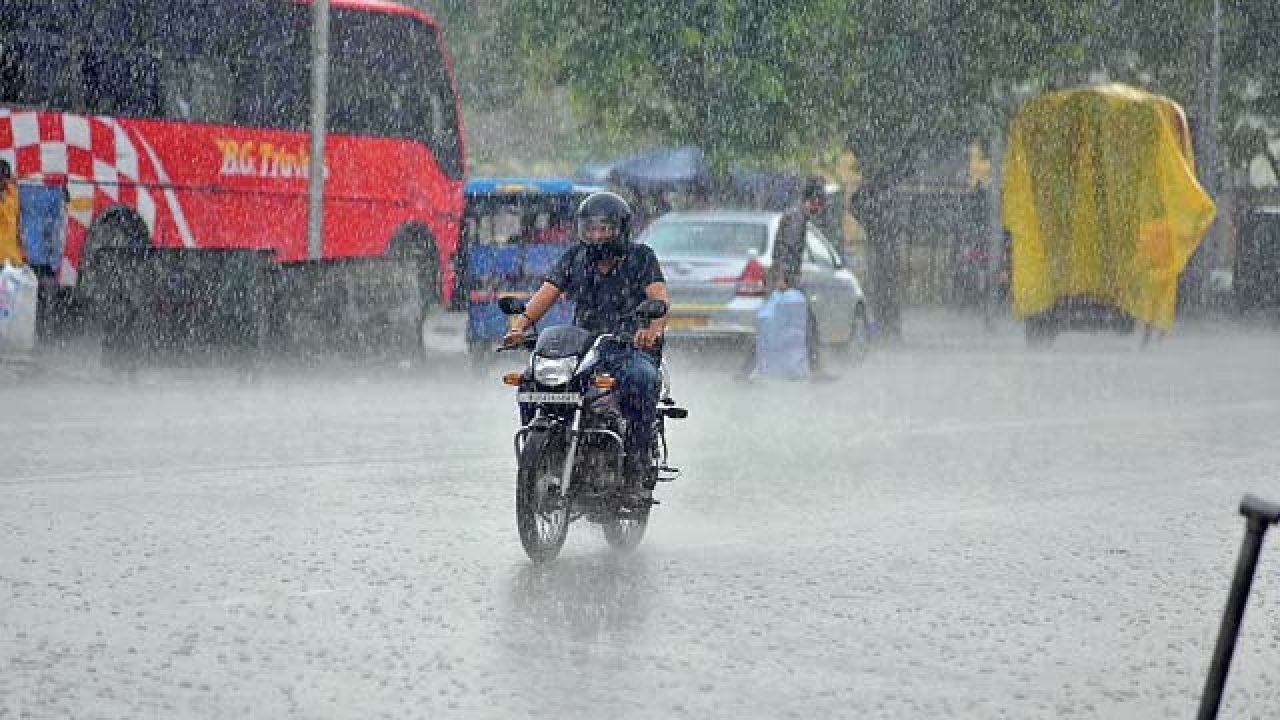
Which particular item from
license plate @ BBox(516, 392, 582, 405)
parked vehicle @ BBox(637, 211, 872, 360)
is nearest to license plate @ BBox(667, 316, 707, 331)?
parked vehicle @ BBox(637, 211, 872, 360)

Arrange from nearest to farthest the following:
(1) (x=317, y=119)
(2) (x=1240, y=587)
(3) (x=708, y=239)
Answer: (2) (x=1240, y=587), (3) (x=708, y=239), (1) (x=317, y=119)

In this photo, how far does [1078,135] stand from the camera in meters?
30.2

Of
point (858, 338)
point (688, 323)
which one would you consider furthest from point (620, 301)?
point (858, 338)

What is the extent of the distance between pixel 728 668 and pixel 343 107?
22.4 metres

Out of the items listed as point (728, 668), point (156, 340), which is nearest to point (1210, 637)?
point (728, 668)

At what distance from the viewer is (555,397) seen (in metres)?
10.2

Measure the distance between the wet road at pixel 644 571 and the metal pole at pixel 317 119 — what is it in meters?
6.64

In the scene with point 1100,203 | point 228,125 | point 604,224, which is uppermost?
point 228,125

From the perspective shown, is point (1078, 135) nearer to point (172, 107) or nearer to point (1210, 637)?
point (172, 107)

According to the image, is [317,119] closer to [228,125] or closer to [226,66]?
[228,125]

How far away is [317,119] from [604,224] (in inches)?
610

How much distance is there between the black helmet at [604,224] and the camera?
420 inches

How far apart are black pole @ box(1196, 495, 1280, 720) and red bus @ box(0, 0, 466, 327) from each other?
59.6ft

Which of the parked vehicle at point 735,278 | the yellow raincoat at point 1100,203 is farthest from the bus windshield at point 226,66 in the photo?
the yellow raincoat at point 1100,203
